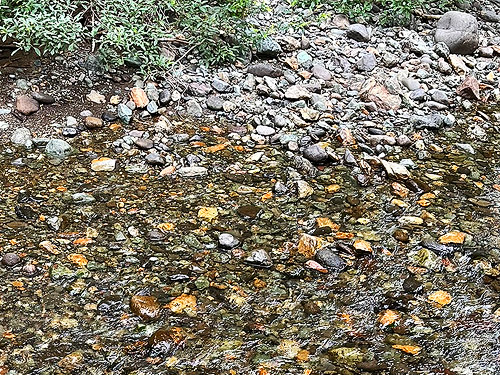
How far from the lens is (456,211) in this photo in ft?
11.0

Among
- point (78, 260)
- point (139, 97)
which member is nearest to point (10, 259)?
point (78, 260)

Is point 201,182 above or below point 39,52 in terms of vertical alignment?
below

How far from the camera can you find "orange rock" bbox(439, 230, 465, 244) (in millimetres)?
3062

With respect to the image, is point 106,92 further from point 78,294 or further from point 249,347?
point 249,347

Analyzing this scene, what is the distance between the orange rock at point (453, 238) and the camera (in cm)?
306

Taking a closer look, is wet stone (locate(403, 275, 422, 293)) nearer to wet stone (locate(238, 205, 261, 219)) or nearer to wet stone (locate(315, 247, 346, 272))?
wet stone (locate(315, 247, 346, 272))

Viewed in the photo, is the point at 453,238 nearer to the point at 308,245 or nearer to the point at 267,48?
the point at 308,245

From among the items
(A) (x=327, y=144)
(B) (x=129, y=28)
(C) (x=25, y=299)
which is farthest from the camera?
(B) (x=129, y=28)

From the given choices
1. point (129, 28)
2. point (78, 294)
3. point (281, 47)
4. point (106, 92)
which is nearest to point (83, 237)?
point (78, 294)

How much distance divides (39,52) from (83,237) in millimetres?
1749

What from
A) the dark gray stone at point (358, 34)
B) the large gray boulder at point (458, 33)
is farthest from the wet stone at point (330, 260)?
the large gray boulder at point (458, 33)

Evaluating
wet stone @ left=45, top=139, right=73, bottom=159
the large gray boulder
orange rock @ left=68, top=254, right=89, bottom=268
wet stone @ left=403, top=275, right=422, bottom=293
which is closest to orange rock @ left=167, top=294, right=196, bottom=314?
orange rock @ left=68, top=254, right=89, bottom=268

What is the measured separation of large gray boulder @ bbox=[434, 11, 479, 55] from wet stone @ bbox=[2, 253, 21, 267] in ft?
14.7

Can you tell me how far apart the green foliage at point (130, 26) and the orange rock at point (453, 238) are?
7.97ft
